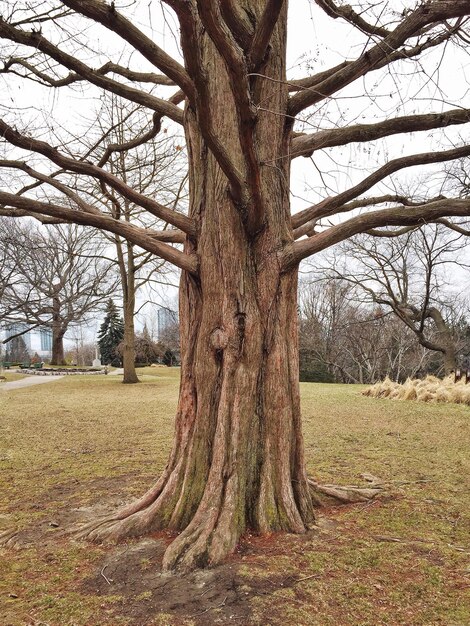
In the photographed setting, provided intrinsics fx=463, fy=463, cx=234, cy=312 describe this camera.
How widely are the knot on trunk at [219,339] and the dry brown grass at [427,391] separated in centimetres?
989

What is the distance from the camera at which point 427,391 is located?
1270cm

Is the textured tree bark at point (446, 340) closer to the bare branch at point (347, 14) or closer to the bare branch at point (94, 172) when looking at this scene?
the bare branch at point (347, 14)

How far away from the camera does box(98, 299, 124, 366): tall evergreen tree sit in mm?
45531

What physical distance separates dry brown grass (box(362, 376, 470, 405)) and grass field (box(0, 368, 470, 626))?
5483 mm

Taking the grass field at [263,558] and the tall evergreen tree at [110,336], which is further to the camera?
the tall evergreen tree at [110,336]

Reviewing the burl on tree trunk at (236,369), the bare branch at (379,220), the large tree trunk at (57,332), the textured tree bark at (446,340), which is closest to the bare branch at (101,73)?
the burl on tree trunk at (236,369)

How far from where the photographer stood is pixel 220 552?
2.96m

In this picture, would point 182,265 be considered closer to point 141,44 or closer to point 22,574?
point 141,44

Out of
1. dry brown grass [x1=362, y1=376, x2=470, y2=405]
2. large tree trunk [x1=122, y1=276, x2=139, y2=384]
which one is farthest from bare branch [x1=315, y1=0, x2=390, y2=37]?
large tree trunk [x1=122, y1=276, x2=139, y2=384]

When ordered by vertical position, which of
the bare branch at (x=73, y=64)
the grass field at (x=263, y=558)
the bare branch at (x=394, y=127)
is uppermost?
the bare branch at (x=73, y=64)

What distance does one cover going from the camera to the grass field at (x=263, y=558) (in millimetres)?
2398

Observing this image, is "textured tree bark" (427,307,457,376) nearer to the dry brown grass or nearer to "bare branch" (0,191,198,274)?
the dry brown grass

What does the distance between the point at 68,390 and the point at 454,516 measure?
51.9 feet

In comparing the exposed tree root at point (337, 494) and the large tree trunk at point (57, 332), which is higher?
the large tree trunk at point (57, 332)
